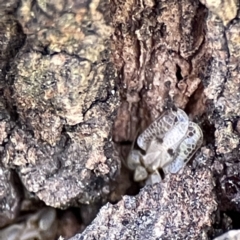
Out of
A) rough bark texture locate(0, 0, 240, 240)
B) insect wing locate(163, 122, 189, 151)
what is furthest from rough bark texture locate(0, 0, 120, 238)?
insect wing locate(163, 122, 189, 151)

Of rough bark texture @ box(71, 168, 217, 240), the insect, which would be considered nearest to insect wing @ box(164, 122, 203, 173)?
the insect

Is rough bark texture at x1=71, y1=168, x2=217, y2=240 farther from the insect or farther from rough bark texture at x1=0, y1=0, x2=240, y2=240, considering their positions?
the insect

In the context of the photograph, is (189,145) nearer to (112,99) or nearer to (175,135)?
(175,135)

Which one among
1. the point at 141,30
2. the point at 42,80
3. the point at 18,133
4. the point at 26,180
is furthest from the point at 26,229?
the point at 141,30

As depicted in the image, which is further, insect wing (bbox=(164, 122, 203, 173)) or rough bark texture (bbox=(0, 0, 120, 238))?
insect wing (bbox=(164, 122, 203, 173))

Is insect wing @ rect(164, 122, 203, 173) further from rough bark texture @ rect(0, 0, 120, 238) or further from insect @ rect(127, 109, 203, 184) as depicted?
rough bark texture @ rect(0, 0, 120, 238)
